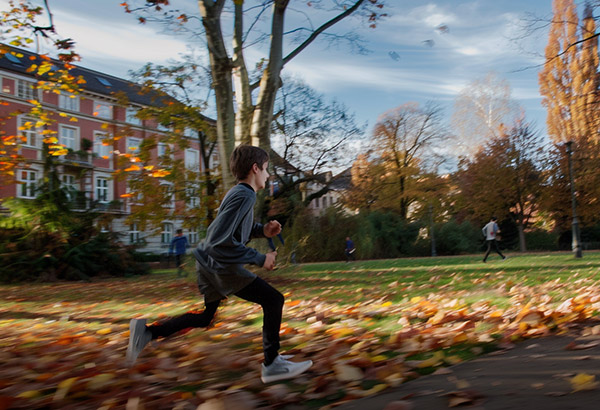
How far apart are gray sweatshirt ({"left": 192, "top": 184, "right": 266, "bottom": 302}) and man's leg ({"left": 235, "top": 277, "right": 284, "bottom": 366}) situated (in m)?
0.10

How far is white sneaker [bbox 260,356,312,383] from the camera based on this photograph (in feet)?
11.8

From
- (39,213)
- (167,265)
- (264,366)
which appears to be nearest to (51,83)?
(39,213)

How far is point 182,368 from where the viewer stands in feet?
13.7

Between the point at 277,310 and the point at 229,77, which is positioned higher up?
the point at 229,77

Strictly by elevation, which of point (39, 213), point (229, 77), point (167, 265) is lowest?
point (167, 265)

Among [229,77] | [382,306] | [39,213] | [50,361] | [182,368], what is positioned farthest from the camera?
[39,213]

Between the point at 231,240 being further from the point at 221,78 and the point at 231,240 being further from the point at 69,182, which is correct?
the point at 69,182

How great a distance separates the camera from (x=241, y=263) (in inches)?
137

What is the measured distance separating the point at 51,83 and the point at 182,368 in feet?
41.2

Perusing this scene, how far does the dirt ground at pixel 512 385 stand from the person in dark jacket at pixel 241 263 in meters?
0.87

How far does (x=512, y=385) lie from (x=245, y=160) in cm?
235

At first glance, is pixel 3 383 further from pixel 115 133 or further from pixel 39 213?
pixel 39 213

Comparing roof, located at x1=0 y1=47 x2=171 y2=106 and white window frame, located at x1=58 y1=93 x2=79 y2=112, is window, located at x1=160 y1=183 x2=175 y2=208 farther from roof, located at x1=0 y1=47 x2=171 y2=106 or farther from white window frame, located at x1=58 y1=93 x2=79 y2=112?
white window frame, located at x1=58 y1=93 x2=79 y2=112

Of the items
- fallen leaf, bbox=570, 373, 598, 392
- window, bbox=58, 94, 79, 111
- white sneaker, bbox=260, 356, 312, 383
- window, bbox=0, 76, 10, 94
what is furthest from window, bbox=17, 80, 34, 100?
fallen leaf, bbox=570, 373, 598, 392
